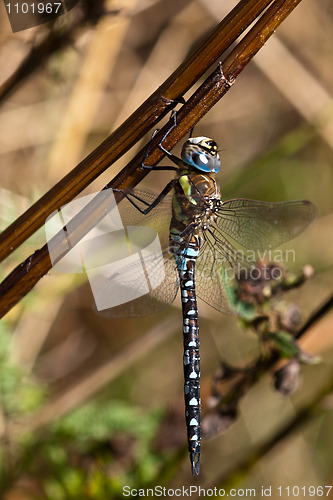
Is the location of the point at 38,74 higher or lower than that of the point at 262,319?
higher

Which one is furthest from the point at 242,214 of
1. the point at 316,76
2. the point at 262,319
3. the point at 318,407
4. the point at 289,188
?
the point at 316,76

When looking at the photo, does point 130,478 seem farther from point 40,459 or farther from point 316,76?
point 316,76

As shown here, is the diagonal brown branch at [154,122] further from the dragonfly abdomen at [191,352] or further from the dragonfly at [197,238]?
the dragonfly abdomen at [191,352]

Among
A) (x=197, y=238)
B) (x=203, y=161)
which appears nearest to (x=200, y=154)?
(x=203, y=161)

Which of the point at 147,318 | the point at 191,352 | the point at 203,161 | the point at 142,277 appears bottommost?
the point at 191,352

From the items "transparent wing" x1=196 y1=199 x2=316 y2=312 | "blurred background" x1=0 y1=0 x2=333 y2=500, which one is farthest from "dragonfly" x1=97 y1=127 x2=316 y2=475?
"blurred background" x1=0 y1=0 x2=333 y2=500

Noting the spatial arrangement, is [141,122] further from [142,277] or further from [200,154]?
[142,277]
